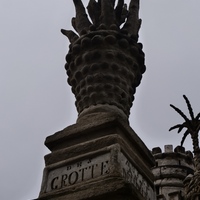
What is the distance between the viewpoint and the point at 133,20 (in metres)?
6.98

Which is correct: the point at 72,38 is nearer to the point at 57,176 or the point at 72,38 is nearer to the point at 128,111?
the point at 128,111

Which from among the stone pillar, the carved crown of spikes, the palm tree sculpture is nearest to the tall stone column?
the carved crown of spikes

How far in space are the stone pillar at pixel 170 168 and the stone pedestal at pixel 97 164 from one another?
17.4 metres

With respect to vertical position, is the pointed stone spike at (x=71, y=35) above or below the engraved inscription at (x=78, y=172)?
above

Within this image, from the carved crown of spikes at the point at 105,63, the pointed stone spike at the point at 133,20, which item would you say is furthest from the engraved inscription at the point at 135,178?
the pointed stone spike at the point at 133,20

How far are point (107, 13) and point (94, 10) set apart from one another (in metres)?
0.29

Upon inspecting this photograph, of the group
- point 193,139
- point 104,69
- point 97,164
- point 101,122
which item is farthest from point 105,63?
point 193,139

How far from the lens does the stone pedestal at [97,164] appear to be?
16.2ft

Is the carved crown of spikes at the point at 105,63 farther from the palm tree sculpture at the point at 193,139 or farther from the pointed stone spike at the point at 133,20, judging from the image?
the palm tree sculpture at the point at 193,139

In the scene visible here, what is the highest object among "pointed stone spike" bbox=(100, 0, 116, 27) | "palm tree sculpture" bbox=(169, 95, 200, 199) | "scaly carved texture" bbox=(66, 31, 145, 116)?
"palm tree sculpture" bbox=(169, 95, 200, 199)

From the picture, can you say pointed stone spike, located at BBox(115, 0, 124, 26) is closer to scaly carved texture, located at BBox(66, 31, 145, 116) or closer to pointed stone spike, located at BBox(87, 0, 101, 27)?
pointed stone spike, located at BBox(87, 0, 101, 27)

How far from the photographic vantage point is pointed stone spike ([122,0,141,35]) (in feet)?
22.3

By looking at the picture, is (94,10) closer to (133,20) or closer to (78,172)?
(133,20)

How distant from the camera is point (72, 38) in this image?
6801mm
